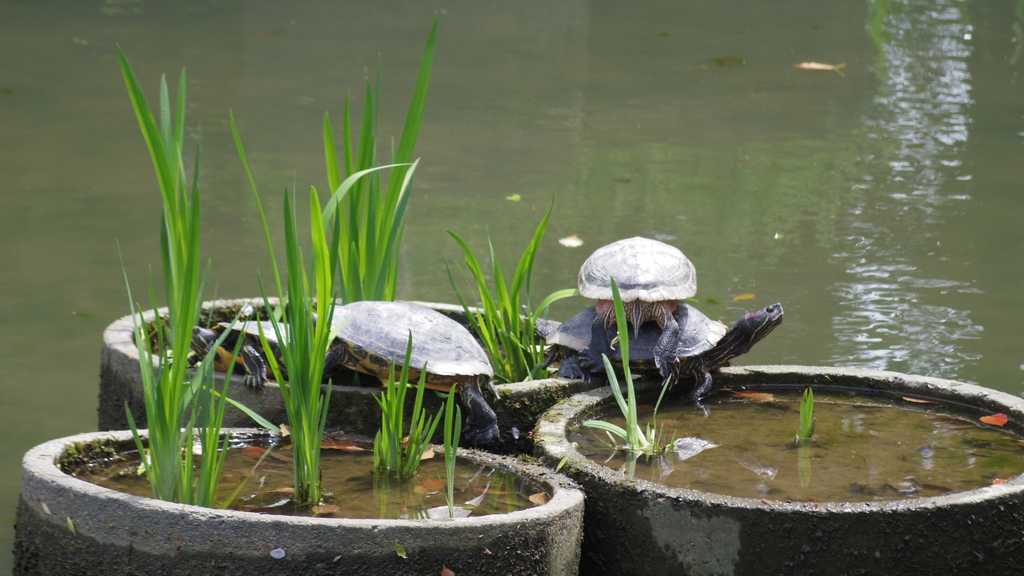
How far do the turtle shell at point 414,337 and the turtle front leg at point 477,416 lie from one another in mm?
53

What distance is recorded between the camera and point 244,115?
271 inches

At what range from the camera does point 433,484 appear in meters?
2.27

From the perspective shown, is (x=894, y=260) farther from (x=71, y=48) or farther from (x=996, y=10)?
(x=996, y=10)

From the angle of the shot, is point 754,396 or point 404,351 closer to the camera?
point 404,351

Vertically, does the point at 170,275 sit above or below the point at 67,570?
above

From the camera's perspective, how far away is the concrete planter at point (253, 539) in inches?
74.2

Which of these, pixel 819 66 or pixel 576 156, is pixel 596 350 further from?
pixel 819 66

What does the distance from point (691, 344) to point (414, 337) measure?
2.41ft

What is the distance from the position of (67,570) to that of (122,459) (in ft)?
1.09

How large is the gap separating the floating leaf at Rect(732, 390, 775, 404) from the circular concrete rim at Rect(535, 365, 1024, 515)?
0.04 meters

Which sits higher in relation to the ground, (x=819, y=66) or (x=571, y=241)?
(x=819, y=66)

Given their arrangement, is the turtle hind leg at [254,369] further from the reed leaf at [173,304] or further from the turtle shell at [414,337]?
the reed leaf at [173,304]

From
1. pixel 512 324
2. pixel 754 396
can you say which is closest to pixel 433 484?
pixel 512 324

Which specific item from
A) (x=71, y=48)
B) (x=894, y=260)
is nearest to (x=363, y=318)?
(x=894, y=260)
